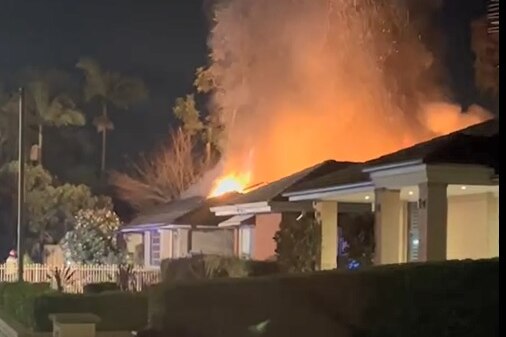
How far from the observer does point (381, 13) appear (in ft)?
99.6

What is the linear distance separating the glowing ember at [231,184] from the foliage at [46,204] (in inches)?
221

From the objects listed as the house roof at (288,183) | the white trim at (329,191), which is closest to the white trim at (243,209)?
the house roof at (288,183)

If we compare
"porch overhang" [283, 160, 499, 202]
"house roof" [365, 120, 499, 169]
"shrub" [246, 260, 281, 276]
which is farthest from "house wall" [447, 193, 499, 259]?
"shrub" [246, 260, 281, 276]

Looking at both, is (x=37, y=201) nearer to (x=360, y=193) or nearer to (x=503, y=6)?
(x=360, y=193)

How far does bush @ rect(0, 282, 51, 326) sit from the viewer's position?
1526cm

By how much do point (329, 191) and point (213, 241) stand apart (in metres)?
8.67

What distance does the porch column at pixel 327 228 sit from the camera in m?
18.6

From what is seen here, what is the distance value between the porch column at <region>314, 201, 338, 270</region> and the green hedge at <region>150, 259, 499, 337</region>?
8.03 m

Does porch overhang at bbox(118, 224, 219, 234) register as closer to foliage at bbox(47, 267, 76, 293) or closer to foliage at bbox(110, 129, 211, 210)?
foliage at bbox(47, 267, 76, 293)

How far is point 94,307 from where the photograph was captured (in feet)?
48.4

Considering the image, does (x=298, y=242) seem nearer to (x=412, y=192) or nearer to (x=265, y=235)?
(x=265, y=235)

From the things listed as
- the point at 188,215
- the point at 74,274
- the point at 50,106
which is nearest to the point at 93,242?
the point at 188,215

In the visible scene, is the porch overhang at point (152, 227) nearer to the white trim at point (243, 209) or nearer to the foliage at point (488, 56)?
the white trim at point (243, 209)

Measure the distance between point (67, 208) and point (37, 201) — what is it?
1.09 m
